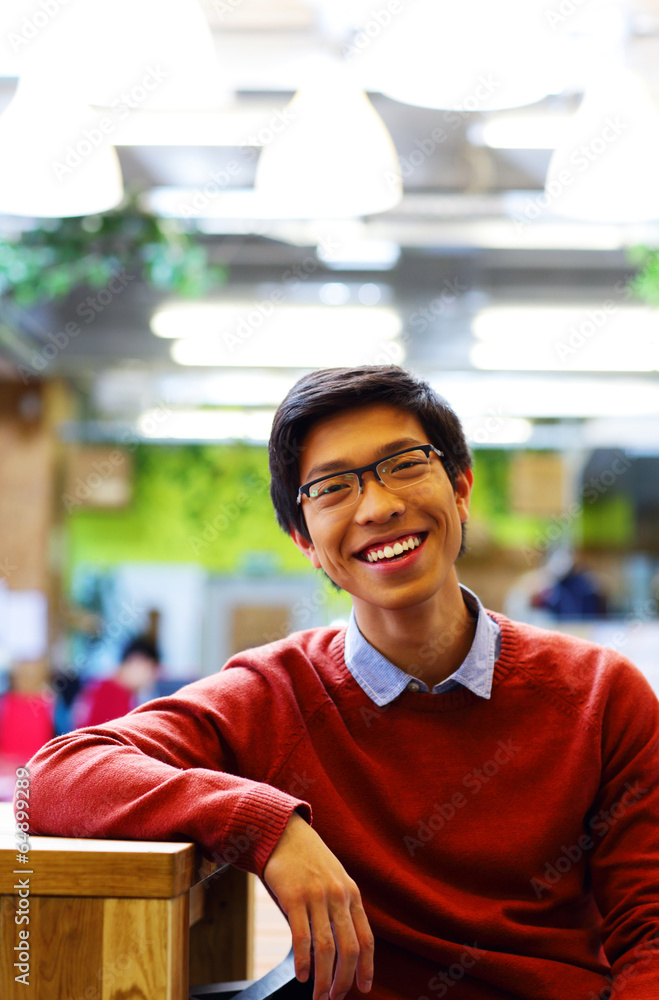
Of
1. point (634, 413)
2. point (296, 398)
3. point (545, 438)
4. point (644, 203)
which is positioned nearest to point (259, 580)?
point (545, 438)

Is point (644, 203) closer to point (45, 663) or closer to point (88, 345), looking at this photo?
point (88, 345)

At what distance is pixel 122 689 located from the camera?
187 inches

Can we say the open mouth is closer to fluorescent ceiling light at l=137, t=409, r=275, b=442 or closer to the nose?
the nose

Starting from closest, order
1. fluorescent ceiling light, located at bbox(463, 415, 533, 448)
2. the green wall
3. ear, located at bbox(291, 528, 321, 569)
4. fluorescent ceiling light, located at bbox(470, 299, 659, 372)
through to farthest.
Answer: ear, located at bbox(291, 528, 321, 569), fluorescent ceiling light, located at bbox(470, 299, 659, 372), fluorescent ceiling light, located at bbox(463, 415, 533, 448), the green wall

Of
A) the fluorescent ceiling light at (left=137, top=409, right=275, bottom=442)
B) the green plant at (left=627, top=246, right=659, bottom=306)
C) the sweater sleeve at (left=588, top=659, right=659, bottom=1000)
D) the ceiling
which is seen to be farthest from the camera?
the fluorescent ceiling light at (left=137, top=409, right=275, bottom=442)

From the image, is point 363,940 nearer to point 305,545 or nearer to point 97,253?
point 305,545

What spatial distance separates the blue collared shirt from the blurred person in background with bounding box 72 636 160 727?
300 centimetres

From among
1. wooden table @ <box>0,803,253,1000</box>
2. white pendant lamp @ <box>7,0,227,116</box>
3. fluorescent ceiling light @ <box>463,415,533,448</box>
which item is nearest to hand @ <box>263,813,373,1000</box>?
wooden table @ <box>0,803,253,1000</box>

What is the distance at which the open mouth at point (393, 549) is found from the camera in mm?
1355

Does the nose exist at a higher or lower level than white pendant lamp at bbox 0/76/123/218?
lower

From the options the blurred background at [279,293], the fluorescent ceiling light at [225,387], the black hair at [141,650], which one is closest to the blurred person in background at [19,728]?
the blurred background at [279,293]

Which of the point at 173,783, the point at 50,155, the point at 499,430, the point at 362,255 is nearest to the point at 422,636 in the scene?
the point at 173,783

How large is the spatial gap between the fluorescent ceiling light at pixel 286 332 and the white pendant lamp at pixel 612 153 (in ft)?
7.38

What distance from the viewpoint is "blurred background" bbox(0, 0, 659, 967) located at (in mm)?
2117
